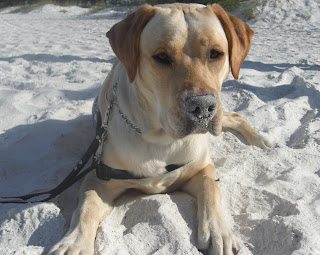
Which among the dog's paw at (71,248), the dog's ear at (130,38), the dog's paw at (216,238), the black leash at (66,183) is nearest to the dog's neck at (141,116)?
the dog's ear at (130,38)

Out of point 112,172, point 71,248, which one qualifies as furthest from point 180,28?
point 71,248

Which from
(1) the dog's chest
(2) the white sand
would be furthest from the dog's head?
(2) the white sand

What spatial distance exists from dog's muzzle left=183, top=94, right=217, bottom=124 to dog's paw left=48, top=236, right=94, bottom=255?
0.90 metres

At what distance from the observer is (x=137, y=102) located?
83.7 inches

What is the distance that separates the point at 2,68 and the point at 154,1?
31.8 feet

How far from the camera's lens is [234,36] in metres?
2.17

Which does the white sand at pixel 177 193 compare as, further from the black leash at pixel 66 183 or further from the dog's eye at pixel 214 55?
the dog's eye at pixel 214 55

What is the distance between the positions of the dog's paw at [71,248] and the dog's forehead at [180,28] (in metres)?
1.21

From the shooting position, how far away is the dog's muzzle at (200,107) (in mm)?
1709

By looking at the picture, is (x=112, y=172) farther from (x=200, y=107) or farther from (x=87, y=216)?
(x=200, y=107)

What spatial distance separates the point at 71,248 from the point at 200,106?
1.03 m

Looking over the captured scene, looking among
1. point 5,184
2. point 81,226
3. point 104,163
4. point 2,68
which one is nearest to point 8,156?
point 5,184

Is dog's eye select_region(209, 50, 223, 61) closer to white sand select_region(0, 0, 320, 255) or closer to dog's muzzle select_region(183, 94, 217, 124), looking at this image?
dog's muzzle select_region(183, 94, 217, 124)

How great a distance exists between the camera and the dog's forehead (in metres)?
1.94
